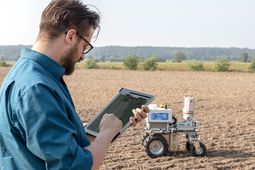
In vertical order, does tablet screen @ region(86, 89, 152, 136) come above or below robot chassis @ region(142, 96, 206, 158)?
above

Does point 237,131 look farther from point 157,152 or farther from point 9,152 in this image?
point 9,152

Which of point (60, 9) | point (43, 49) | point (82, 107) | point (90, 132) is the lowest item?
point (82, 107)

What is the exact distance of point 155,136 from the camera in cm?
777

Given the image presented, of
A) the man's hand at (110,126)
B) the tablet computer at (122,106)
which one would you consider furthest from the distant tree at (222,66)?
the man's hand at (110,126)

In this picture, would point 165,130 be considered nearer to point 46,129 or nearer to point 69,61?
point 69,61

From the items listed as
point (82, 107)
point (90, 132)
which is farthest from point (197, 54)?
point (90, 132)

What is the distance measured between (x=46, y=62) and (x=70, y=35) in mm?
154

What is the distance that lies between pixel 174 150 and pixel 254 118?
541 cm

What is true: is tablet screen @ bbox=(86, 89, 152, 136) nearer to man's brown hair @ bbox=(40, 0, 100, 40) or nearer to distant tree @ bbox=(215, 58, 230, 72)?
man's brown hair @ bbox=(40, 0, 100, 40)

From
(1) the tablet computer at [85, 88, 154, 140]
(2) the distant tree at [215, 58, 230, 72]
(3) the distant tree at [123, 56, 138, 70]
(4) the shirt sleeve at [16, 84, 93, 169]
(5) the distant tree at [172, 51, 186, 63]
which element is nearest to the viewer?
(4) the shirt sleeve at [16, 84, 93, 169]

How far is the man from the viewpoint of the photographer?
1.78 meters

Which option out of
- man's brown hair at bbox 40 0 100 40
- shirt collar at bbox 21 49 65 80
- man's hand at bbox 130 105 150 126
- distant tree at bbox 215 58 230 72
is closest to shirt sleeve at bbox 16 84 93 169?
shirt collar at bbox 21 49 65 80

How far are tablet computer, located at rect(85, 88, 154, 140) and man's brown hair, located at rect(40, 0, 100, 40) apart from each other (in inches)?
33.3

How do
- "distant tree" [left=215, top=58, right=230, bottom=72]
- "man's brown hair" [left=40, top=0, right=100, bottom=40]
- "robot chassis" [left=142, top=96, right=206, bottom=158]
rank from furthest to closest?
1. "distant tree" [left=215, top=58, right=230, bottom=72]
2. "robot chassis" [left=142, top=96, right=206, bottom=158]
3. "man's brown hair" [left=40, top=0, right=100, bottom=40]
